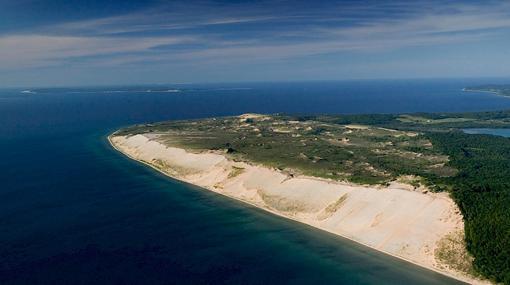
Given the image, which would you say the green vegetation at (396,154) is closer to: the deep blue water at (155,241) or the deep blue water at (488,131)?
the deep blue water at (488,131)

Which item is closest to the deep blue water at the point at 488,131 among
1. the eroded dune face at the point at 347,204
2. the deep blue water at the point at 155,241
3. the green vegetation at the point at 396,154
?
the green vegetation at the point at 396,154

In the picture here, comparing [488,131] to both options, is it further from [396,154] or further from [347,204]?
[347,204]

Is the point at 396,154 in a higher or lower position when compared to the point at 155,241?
higher

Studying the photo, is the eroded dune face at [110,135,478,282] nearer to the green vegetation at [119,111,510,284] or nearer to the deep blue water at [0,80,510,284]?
the deep blue water at [0,80,510,284]

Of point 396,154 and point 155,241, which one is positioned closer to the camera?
point 155,241

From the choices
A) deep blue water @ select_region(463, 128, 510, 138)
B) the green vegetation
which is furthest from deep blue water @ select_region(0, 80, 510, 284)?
deep blue water @ select_region(463, 128, 510, 138)

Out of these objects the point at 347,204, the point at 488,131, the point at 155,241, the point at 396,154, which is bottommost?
the point at 488,131

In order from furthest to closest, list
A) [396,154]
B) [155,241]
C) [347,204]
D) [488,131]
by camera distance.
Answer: [488,131], [396,154], [347,204], [155,241]

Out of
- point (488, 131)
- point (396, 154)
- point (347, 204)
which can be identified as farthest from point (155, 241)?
point (488, 131)
